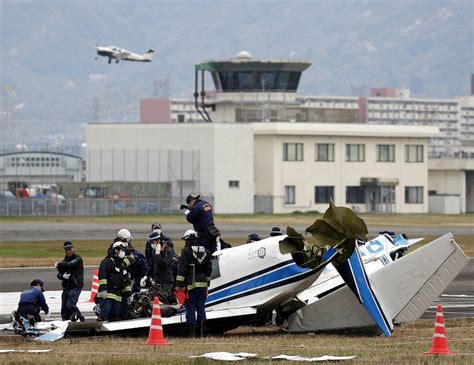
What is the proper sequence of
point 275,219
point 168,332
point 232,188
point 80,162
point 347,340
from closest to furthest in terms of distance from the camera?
point 347,340
point 168,332
point 275,219
point 232,188
point 80,162

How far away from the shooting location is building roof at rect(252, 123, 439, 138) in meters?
92.1

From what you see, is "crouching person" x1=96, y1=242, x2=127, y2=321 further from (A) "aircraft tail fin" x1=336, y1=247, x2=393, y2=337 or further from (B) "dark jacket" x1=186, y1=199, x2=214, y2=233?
(A) "aircraft tail fin" x1=336, y1=247, x2=393, y2=337

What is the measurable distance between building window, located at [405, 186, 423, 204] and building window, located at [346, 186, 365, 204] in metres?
3.97

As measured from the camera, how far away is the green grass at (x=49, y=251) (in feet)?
145

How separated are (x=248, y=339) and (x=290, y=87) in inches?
3020

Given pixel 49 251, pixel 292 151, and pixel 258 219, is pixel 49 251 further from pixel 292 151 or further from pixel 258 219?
pixel 292 151

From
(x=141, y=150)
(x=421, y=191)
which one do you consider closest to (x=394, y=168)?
(x=421, y=191)

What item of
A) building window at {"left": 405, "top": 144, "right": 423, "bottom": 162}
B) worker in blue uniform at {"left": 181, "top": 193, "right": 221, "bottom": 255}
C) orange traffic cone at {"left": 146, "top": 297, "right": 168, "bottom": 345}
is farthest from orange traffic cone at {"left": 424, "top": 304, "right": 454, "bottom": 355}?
building window at {"left": 405, "top": 144, "right": 423, "bottom": 162}

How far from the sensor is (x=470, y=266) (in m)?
43.4

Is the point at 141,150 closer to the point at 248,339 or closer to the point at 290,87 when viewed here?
the point at 290,87

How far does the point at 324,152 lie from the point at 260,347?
74.2m

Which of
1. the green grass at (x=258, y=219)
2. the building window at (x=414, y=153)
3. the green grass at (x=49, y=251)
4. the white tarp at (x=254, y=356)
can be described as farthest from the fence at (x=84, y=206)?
the white tarp at (x=254, y=356)

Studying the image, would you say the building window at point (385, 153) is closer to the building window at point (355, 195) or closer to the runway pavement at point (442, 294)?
the building window at point (355, 195)

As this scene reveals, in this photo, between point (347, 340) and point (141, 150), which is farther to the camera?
point (141, 150)
